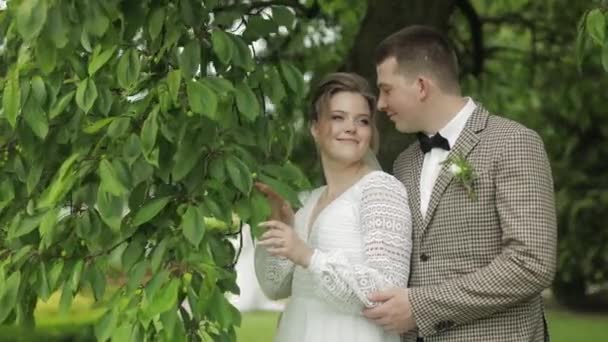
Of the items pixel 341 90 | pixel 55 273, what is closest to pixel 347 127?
pixel 341 90

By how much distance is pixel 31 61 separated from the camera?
106 inches

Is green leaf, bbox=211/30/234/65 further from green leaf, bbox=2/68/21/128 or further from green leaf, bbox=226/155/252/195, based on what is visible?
green leaf, bbox=2/68/21/128

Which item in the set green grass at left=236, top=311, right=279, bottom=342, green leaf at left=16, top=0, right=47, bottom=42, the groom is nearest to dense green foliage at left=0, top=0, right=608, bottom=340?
green leaf at left=16, top=0, right=47, bottom=42

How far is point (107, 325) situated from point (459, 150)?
1044mm

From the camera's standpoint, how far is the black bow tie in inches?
122

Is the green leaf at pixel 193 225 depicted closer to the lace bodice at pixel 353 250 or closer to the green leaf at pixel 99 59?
the green leaf at pixel 99 59

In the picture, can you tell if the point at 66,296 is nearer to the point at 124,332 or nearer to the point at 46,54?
the point at 124,332

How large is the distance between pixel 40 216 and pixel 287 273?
2.80 feet

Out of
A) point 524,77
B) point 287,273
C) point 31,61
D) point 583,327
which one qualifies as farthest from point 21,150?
point 583,327

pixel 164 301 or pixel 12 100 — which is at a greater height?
pixel 12 100

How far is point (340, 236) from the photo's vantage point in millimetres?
3039

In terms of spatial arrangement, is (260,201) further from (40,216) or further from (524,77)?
(524,77)

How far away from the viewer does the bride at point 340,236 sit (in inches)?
114

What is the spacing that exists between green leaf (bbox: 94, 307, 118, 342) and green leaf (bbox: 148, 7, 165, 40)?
622 millimetres
